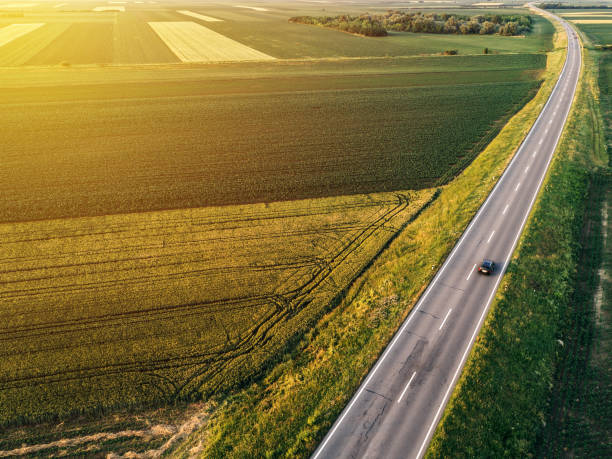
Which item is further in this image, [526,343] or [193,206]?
[193,206]

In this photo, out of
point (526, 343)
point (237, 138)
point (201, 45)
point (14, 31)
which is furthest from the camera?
point (14, 31)

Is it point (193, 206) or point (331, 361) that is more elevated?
point (193, 206)

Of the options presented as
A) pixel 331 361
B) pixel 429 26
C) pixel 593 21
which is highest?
pixel 593 21

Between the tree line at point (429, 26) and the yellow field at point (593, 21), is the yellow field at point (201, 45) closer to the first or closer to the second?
the tree line at point (429, 26)

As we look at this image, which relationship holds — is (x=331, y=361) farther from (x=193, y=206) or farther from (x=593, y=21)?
(x=593, y=21)

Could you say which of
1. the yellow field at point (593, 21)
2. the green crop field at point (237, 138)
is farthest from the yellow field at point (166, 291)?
the yellow field at point (593, 21)

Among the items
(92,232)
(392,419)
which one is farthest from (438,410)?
(92,232)

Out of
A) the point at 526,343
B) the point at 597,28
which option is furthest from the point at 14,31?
the point at 597,28
